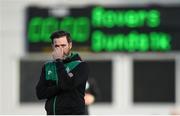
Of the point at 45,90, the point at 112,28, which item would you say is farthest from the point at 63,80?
the point at 112,28

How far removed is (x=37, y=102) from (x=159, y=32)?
9.04 ft

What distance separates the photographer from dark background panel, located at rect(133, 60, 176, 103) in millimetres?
14594

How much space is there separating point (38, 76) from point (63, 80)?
9.64 m

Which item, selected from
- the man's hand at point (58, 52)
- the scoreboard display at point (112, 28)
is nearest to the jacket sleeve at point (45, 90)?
the man's hand at point (58, 52)

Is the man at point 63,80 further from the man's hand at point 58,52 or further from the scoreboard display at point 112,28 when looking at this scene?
the scoreboard display at point 112,28

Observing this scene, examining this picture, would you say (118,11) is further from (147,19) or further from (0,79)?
(0,79)

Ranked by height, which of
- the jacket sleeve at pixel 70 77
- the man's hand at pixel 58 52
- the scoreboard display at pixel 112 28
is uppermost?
the scoreboard display at pixel 112 28

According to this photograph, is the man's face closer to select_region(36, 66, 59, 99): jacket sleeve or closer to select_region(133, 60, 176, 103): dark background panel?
select_region(36, 66, 59, 99): jacket sleeve

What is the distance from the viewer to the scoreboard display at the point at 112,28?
14.1 m

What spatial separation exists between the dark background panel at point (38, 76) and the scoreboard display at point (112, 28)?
50 cm

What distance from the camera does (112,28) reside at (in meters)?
14.2

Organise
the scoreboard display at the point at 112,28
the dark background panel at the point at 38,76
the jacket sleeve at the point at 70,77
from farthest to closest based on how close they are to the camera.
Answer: the dark background panel at the point at 38,76 → the scoreboard display at the point at 112,28 → the jacket sleeve at the point at 70,77

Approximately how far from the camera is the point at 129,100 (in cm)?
1462

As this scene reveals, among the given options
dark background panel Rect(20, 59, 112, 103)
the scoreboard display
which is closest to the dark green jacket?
the scoreboard display
